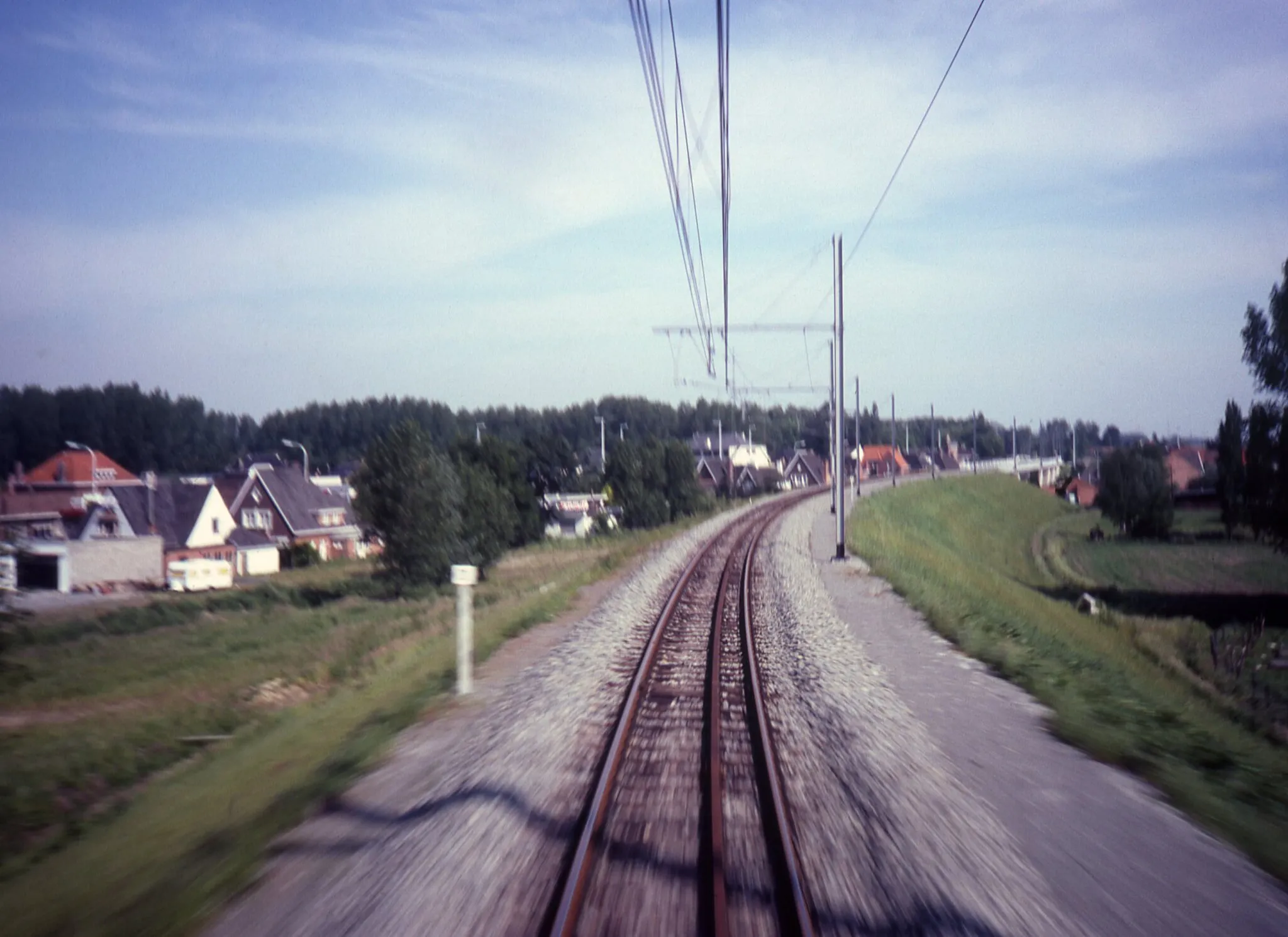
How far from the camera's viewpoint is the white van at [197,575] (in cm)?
3866

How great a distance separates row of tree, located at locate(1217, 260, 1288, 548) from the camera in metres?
27.9

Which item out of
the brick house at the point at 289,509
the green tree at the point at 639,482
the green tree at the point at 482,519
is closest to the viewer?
the green tree at the point at 482,519

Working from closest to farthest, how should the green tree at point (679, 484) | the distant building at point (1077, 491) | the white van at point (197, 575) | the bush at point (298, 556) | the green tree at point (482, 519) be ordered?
the white van at point (197, 575) < the green tree at point (482, 519) < the bush at point (298, 556) < the green tree at point (679, 484) < the distant building at point (1077, 491)

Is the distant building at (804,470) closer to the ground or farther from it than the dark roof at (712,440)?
closer to the ground

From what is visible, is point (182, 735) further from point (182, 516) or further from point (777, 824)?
point (182, 516)

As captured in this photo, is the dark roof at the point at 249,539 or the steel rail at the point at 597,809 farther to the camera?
the dark roof at the point at 249,539

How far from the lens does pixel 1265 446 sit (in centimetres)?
3148

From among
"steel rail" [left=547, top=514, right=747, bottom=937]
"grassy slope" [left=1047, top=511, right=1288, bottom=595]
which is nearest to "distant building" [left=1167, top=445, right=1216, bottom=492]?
"grassy slope" [left=1047, top=511, right=1288, bottom=595]

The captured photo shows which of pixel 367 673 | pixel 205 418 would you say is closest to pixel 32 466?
pixel 367 673

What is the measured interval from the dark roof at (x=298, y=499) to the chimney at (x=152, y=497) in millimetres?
14018

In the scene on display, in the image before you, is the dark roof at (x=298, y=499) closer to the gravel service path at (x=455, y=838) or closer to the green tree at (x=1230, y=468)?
the green tree at (x=1230, y=468)

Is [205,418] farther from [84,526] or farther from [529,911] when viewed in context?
[529,911]

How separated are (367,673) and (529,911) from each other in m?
11.8

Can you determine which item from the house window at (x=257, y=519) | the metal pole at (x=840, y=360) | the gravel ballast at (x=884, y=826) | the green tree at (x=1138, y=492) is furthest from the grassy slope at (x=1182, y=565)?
the house window at (x=257, y=519)
